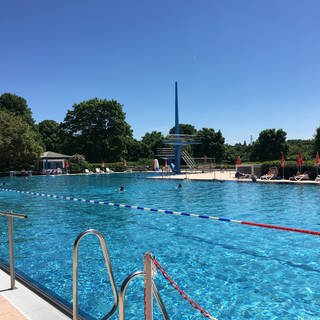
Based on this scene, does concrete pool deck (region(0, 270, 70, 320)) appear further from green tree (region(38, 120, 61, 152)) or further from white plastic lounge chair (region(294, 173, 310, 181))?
green tree (region(38, 120, 61, 152))

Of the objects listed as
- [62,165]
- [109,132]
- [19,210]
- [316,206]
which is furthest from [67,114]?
[316,206]

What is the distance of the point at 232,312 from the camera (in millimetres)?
4945

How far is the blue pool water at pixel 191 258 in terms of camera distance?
5227 mm

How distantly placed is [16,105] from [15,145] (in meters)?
19.9

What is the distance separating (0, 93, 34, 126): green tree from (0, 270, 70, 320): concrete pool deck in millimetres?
54046

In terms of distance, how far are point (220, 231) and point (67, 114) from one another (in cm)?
4972

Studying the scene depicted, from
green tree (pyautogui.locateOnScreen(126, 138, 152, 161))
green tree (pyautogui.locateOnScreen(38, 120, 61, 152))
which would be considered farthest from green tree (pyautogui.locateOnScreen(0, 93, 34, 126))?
green tree (pyautogui.locateOnScreen(126, 138, 152, 161))

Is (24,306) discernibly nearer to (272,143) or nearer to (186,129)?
(272,143)

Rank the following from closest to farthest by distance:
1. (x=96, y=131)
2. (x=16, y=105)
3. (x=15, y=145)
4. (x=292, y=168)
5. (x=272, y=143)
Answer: (x=292, y=168) < (x=15, y=145) < (x=96, y=131) < (x=16, y=105) < (x=272, y=143)

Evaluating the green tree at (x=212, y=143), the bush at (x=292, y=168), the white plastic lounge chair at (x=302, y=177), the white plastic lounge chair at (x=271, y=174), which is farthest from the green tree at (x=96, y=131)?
the white plastic lounge chair at (x=302, y=177)

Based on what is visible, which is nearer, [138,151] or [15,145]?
[15,145]

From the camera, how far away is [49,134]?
6731 cm

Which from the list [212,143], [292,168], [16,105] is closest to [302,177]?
[292,168]

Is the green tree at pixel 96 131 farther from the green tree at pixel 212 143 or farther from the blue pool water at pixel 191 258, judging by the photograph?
the blue pool water at pixel 191 258
